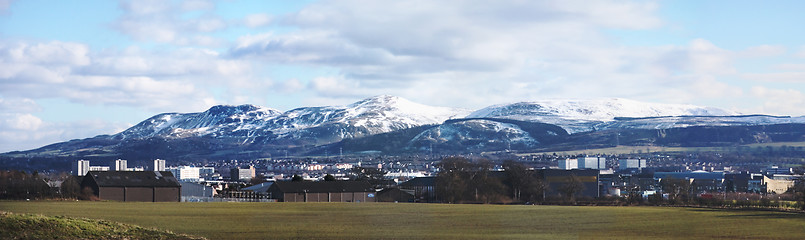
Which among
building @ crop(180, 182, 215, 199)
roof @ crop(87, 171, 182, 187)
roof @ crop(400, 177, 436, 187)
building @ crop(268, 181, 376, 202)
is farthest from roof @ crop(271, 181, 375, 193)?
building @ crop(180, 182, 215, 199)

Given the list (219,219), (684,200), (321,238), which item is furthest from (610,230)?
(684,200)

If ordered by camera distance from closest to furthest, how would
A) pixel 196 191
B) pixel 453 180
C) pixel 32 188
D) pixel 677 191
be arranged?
1. pixel 32 188
2. pixel 453 180
3. pixel 677 191
4. pixel 196 191

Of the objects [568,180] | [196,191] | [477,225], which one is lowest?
[477,225]

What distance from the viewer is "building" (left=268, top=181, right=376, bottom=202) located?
6201 inches

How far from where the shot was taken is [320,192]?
15950cm

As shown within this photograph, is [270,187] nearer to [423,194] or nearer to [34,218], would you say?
[423,194]

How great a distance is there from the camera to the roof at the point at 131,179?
14425cm

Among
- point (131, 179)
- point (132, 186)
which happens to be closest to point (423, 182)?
point (131, 179)

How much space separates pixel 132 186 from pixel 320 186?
30.1m

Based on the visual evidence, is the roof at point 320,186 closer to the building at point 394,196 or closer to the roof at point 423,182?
the building at point 394,196

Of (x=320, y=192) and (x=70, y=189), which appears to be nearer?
(x=70, y=189)

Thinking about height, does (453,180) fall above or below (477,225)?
above

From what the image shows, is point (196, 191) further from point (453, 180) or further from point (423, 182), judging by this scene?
point (453, 180)

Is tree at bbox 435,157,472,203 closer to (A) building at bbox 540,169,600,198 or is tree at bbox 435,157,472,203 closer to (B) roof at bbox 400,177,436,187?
(B) roof at bbox 400,177,436,187
